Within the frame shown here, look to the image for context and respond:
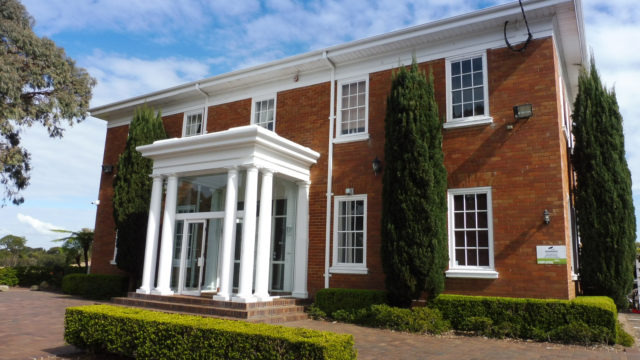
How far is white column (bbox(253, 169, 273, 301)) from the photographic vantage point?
419 inches

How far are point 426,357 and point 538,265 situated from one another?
4.03 meters

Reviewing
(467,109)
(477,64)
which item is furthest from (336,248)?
(477,64)

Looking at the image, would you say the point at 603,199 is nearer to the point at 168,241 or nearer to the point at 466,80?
the point at 466,80

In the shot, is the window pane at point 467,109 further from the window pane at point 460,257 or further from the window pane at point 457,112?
the window pane at point 460,257

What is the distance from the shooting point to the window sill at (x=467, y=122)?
10.7 m

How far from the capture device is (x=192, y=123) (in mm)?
15961

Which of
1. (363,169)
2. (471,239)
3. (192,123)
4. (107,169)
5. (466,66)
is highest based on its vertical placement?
(466,66)

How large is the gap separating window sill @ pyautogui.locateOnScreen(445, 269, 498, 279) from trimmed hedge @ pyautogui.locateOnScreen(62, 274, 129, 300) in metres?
10.6

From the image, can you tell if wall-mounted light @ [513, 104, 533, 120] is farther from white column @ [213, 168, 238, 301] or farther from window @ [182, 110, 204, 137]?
window @ [182, 110, 204, 137]

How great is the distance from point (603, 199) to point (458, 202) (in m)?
3.30

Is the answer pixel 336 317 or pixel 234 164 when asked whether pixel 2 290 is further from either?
pixel 336 317

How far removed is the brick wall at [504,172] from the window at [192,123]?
16.6 ft

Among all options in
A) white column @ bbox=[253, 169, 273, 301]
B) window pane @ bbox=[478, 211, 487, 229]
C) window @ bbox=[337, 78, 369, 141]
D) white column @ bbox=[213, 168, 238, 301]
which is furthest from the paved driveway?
window @ bbox=[337, 78, 369, 141]

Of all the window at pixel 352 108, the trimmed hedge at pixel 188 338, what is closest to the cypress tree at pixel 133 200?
the window at pixel 352 108
